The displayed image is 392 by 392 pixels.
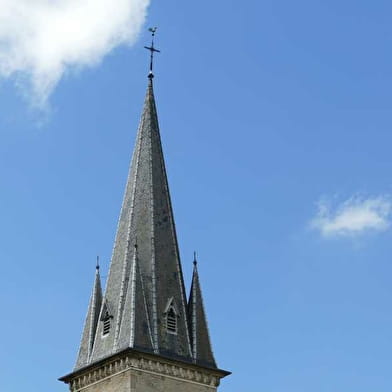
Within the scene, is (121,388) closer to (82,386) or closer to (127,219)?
(82,386)

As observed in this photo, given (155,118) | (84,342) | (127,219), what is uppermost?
(155,118)

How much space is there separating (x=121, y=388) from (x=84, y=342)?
3699 millimetres

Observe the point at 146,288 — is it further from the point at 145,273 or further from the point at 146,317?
the point at 146,317

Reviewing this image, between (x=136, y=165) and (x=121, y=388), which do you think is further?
(x=136, y=165)

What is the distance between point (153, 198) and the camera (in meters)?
49.7

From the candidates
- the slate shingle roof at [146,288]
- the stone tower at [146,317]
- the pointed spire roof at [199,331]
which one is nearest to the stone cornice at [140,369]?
the stone tower at [146,317]

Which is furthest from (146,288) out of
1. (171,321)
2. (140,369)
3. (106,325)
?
(140,369)

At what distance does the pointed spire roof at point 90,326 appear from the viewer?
4744 centimetres

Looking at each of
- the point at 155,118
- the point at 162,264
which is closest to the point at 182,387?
the point at 162,264

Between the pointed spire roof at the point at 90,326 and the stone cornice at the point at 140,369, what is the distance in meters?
0.64

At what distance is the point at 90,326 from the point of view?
47.8 m

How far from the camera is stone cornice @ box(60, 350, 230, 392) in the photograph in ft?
147

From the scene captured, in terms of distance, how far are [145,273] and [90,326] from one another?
3.28 m

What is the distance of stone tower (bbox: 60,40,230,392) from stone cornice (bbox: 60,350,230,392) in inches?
1.5
